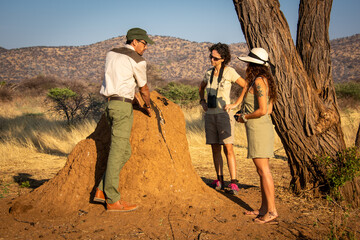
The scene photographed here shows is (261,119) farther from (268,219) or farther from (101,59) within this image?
(101,59)

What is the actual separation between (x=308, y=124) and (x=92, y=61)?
59750 millimetres

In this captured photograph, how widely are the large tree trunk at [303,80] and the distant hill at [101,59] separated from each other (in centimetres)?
4373

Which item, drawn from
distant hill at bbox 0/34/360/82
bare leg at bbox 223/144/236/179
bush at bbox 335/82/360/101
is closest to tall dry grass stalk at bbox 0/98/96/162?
bare leg at bbox 223/144/236/179

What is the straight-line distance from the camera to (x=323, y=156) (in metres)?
4.45

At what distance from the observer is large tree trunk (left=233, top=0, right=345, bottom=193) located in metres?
4.36

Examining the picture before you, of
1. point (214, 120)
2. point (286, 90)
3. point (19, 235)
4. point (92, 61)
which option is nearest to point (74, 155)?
point (19, 235)

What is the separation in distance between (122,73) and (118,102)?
0.31 metres

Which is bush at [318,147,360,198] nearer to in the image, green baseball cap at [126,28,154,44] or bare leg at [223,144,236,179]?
bare leg at [223,144,236,179]

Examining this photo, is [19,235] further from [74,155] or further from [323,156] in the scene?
[323,156]

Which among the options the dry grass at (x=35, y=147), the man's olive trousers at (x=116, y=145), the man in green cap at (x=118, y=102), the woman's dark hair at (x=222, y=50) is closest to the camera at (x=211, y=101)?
the woman's dark hair at (x=222, y=50)

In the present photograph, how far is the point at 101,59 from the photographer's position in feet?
202

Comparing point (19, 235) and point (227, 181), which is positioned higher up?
point (19, 235)

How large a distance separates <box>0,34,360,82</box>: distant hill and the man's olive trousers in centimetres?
4480

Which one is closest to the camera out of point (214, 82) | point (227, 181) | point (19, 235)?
point (19, 235)
